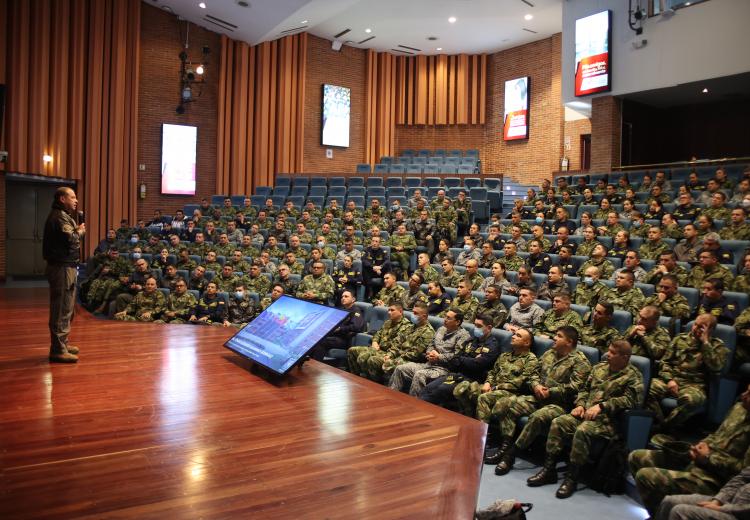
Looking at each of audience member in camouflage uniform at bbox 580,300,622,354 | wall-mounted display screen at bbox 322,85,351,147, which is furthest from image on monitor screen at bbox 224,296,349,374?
wall-mounted display screen at bbox 322,85,351,147

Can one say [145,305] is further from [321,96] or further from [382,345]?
[321,96]

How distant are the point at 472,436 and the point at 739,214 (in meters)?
4.50

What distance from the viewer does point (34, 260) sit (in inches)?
411

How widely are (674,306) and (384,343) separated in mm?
2164

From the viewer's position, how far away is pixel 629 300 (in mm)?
4383

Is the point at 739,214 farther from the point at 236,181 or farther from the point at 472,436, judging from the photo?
the point at 236,181

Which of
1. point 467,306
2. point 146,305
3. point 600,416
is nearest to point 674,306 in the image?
point 600,416

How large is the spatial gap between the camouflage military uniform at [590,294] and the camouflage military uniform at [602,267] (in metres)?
0.28

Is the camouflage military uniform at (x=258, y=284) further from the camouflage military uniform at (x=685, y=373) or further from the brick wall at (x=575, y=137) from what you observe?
the brick wall at (x=575, y=137)

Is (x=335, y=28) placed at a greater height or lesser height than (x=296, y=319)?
greater

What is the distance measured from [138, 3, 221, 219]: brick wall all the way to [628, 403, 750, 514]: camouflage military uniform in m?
10.7

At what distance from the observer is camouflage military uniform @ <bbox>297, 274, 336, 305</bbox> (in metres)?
6.16

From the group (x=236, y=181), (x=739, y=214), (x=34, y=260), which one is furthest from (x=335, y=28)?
(x=739, y=214)

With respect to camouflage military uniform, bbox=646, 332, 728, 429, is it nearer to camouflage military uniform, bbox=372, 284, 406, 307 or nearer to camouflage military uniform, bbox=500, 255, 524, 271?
camouflage military uniform, bbox=500, 255, 524, 271
